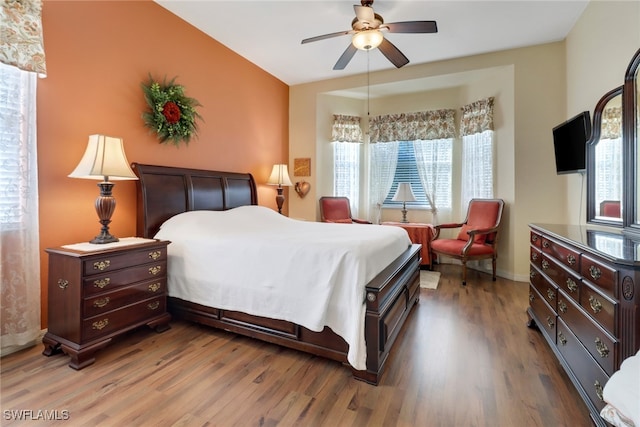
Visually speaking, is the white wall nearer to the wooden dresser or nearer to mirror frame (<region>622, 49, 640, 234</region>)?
mirror frame (<region>622, 49, 640, 234</region>)

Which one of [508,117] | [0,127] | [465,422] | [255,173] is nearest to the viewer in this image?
[465,422]

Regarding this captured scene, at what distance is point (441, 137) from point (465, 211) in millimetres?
1312

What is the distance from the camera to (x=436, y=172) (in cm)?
502

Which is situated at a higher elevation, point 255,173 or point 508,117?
point 508,117

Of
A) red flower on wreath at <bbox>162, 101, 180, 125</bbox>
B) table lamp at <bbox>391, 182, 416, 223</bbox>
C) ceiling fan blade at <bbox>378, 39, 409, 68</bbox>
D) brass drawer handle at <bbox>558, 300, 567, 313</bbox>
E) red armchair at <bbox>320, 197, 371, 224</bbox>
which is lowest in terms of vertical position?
brass drawer handle at <bbox>558, 300, 567, 313</bbox>

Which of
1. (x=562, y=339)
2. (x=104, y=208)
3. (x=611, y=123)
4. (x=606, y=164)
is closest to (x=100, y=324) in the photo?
(x=104, y=208)

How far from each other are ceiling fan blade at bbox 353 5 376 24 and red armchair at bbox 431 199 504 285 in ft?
8.97

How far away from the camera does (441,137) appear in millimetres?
4914

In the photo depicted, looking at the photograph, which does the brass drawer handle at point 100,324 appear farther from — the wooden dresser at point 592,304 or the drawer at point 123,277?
the wooden dresser at point 592,304

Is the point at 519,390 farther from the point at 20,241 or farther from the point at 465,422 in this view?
the point at 20,241

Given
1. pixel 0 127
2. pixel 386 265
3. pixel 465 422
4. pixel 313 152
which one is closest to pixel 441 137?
pixel 313 152

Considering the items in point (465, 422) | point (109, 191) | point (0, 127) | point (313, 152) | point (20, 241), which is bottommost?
point (465, 422)

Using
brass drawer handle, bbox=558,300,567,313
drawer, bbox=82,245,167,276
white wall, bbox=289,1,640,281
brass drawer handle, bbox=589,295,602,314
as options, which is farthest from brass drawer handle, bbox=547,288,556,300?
drawer, bbox=82,245,167,276

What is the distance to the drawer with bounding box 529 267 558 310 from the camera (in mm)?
1931
